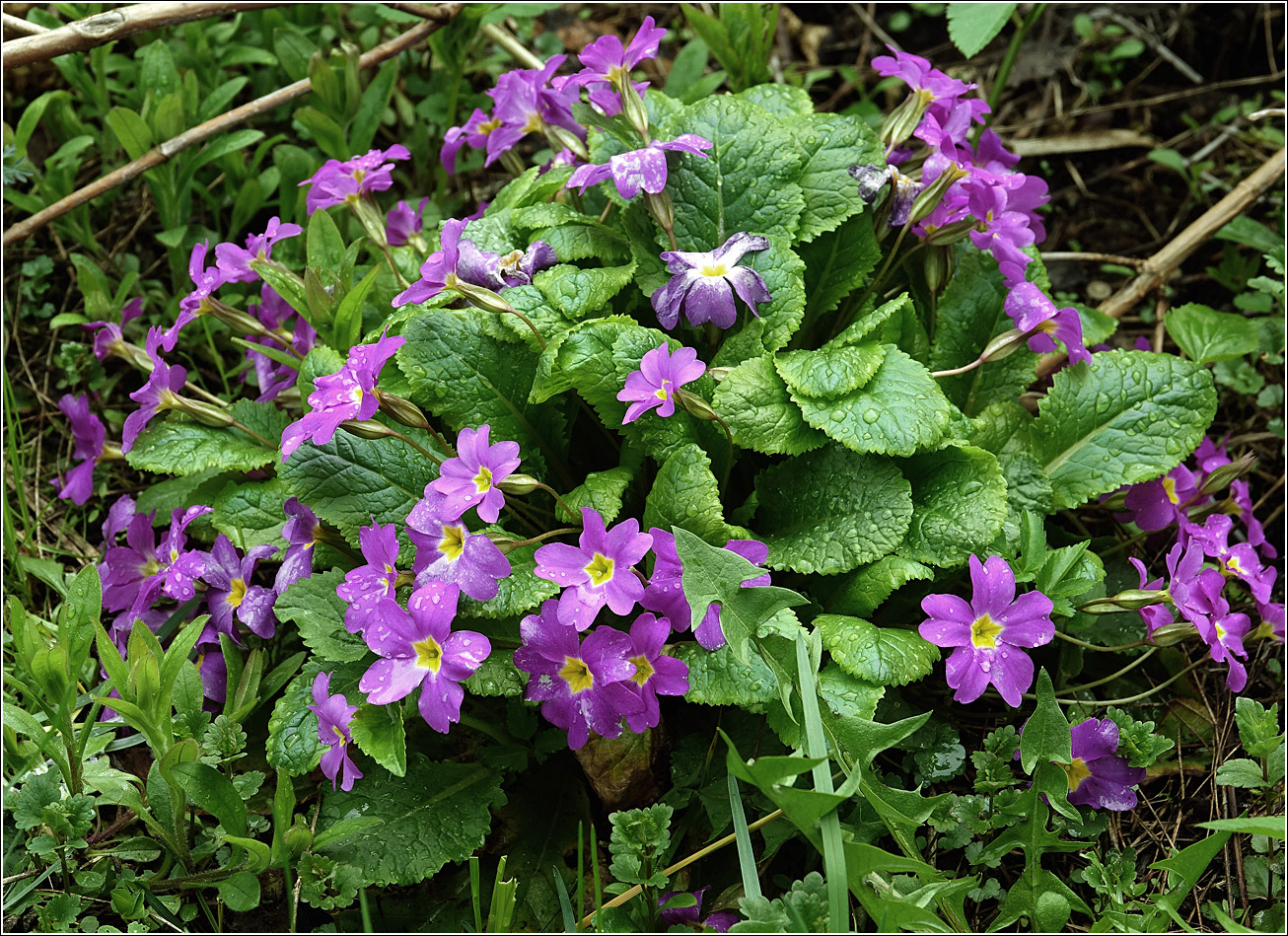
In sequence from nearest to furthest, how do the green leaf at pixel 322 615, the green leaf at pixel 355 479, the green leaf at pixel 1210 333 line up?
the green leaf at pixel 322 615 < the green leaf at pixel 355 479 < the green leaf at pixel 1210 333

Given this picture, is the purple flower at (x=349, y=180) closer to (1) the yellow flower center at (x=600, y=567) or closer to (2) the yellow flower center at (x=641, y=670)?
(1) the yellow flower center at (x=600, y=567)

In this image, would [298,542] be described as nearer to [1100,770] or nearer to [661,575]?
[661,575]

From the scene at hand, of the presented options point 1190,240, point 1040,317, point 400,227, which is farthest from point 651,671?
point 1190,240

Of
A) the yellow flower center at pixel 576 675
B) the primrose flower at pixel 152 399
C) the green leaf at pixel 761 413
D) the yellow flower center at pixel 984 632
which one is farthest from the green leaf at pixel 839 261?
the primrose flower at pixel 152 399

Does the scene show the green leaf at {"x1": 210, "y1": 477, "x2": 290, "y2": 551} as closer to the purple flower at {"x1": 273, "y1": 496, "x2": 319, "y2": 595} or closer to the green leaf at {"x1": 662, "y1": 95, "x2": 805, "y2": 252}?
the purple flower at {"x1": 273, "y1": 496, "x2": 319, "y2": 595}

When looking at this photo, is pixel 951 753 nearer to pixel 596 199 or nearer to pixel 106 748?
pixel 596 199
